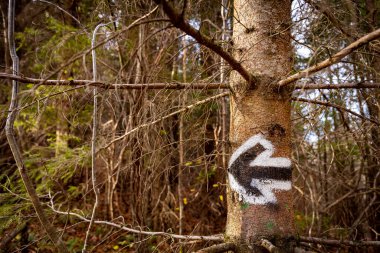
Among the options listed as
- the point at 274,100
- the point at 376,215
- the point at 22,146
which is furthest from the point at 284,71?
the point at 22,146

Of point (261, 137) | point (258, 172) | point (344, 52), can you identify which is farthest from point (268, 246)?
point (344, 52)

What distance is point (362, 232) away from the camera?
14.0 ft

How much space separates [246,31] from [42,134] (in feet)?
16.4

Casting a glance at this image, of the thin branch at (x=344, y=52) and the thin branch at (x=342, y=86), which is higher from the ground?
the thin branch at (x=344, y=52)

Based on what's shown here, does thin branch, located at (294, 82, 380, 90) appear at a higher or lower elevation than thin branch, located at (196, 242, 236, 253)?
higher

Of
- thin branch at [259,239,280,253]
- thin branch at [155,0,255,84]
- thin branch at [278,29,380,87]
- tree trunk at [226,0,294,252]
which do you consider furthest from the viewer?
tree trunk at [226,0,294,252]

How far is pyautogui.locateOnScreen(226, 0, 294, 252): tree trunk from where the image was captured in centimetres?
162

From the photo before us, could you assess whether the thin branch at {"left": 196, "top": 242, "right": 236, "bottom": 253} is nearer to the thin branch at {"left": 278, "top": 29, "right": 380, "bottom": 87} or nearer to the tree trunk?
the tree trunk

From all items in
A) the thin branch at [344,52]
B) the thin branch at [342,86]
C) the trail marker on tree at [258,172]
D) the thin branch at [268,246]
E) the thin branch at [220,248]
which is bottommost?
the thin branch at [220,248]

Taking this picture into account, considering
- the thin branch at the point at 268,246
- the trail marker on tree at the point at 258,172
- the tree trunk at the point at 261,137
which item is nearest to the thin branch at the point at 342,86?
the tree trunk at the point at 261,137

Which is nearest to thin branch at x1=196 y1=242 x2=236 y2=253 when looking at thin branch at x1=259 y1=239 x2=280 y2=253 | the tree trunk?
the tree trunk

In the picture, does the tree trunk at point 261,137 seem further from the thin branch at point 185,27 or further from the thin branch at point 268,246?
the thin branch at point 185,27

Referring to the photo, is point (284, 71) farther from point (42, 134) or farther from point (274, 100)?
A: point (42, 134)

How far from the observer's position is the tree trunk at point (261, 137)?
5.32 ft
